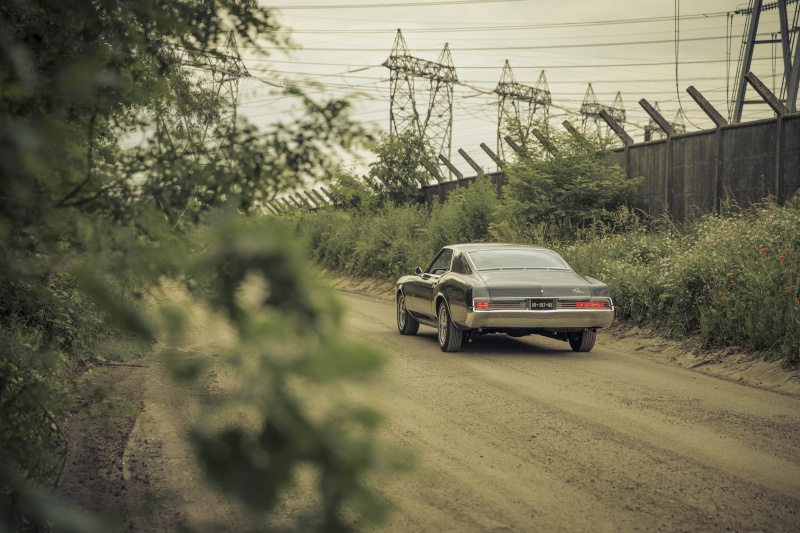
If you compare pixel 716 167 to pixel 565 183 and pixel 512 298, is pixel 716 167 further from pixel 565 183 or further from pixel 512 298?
pixel 512 298

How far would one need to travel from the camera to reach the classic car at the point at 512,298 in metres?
12.5

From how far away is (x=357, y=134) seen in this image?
3146 mm

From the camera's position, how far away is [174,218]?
2600mm

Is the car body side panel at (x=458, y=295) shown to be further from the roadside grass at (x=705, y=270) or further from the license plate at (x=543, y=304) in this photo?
the roadside grass at (x=705, y=270)

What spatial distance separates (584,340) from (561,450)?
21.2 ft

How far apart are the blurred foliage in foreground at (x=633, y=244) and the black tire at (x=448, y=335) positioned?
299 cm

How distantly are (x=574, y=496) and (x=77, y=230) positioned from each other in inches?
156

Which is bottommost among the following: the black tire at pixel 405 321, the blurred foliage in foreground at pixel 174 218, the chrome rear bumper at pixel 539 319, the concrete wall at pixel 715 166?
the black tire at pixel 405 321

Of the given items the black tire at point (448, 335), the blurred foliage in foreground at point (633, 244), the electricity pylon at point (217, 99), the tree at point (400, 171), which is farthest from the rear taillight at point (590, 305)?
the tree at point (400, 171)

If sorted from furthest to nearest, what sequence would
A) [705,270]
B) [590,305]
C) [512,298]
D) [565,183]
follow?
[565,183]
[705,270]
[590,305]
[512,298]

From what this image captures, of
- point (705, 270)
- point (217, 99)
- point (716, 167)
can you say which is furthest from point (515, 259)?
point (217, 99)

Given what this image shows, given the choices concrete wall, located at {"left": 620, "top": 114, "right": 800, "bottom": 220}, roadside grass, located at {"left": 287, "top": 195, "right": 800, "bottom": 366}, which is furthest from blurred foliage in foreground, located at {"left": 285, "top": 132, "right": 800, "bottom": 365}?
concrete wall, located at {"left": 620, "top": 114, "right": 800, "bottom": 220}

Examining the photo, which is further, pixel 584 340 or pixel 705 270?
pixel 705 270

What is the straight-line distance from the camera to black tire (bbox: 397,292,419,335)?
15547 millimetres
